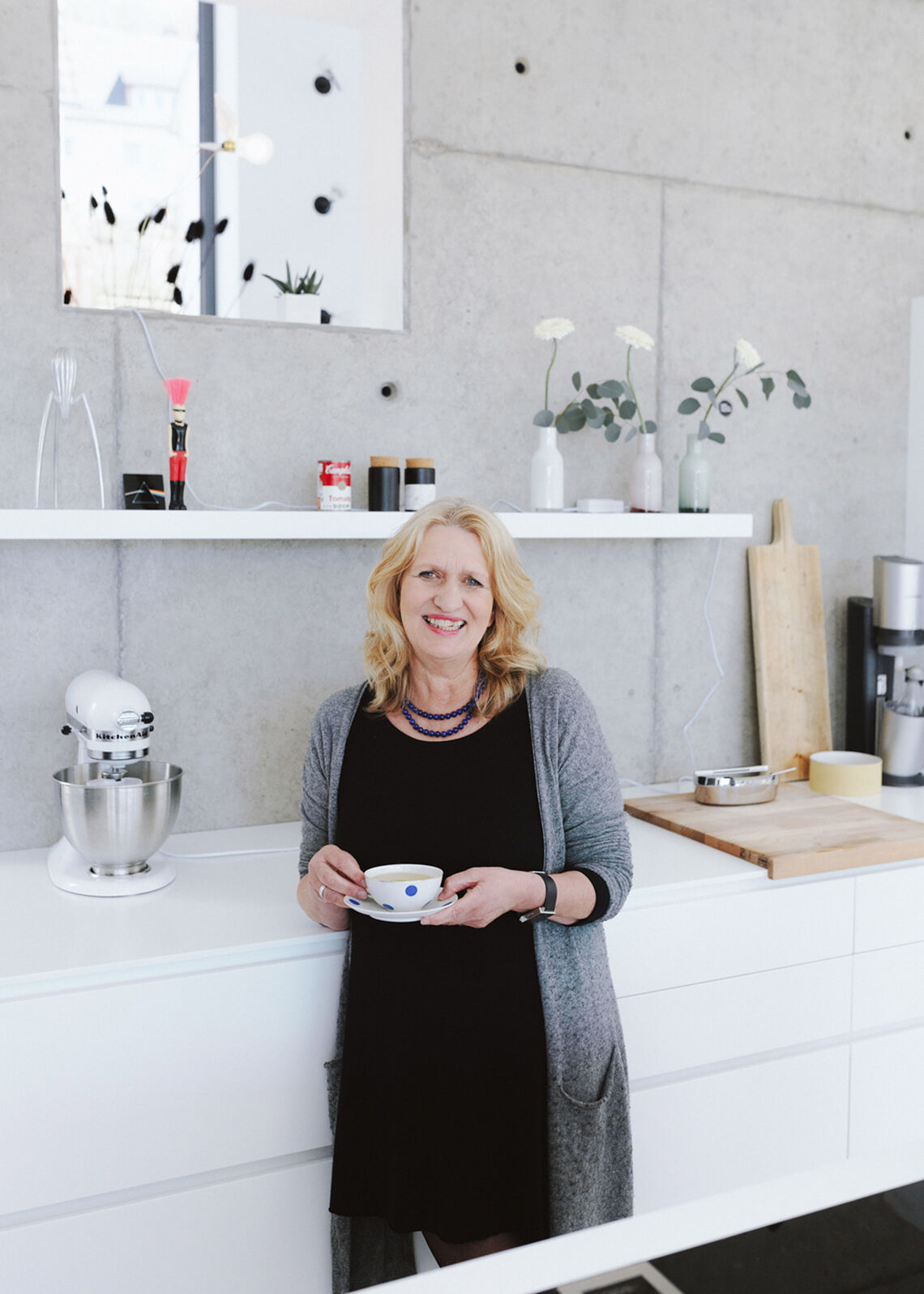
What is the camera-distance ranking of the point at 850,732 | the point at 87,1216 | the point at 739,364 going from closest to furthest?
the point at 87,1216
the point at 739,364
the point at 850,732

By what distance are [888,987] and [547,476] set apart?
1320mm

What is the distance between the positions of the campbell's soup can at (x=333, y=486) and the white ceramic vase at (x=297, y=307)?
37 cm

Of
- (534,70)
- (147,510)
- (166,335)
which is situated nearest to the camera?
(147,510)

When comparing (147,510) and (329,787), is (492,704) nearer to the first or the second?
(329,787)

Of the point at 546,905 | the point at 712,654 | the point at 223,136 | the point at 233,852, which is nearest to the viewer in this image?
the point at 546,905

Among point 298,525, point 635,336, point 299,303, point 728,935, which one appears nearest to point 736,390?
point 635,336

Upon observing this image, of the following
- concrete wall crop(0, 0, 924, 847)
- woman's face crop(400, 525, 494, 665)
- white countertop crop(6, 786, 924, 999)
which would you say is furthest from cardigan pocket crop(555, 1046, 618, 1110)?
concrete wall crop(0, 0, 924, 847)

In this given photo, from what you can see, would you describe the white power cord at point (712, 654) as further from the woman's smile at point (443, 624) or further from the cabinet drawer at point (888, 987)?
the woman's smile at point (443, 624)

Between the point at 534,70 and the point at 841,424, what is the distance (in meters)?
1.23

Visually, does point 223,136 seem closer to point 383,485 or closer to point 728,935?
point 383,485

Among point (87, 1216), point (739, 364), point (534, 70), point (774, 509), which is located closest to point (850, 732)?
point (774, 509)

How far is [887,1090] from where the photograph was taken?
7.43ft

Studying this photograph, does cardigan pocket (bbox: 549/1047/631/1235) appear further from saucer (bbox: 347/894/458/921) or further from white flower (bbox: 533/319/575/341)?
white flower (bbox: 533/319/575/341)

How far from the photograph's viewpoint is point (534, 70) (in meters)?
2.52
